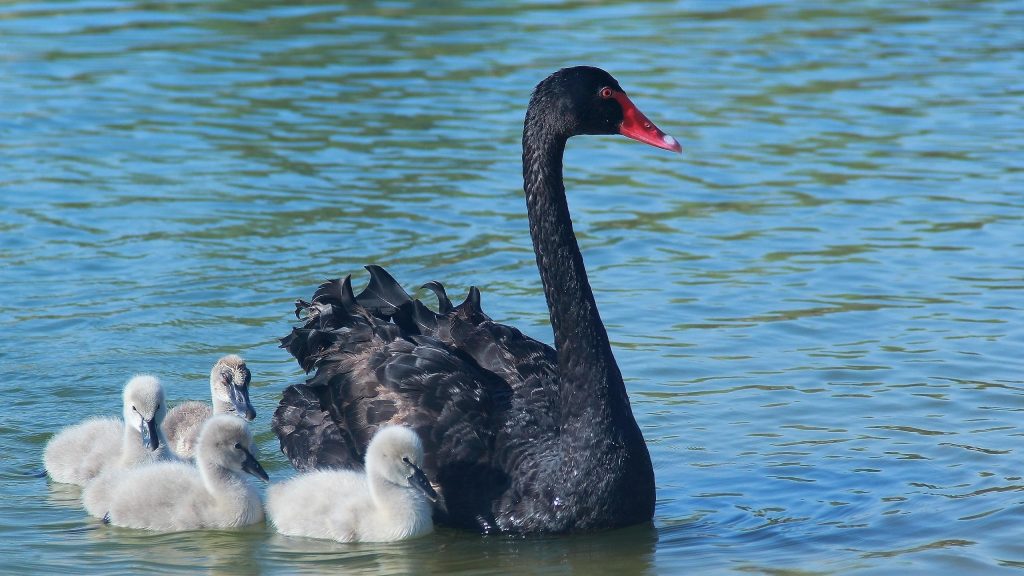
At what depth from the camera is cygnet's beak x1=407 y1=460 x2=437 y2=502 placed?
6.66m

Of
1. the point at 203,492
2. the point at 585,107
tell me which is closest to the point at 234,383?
the point at 203,492

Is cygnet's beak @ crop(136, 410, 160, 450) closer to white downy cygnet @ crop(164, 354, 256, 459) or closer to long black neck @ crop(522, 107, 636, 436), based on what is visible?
white downy cygnet @ crop(164, 354, 256, 459)

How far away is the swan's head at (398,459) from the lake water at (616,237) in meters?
0.29

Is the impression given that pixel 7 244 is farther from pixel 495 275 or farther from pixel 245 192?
pixel 495 275

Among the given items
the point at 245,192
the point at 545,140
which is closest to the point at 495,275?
the point at 245,192

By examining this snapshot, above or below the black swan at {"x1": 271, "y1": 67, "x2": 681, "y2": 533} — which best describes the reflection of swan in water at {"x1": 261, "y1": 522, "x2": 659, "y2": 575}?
below

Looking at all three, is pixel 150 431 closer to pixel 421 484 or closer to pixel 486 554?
pixel 421 484

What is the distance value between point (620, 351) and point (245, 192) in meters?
4.13

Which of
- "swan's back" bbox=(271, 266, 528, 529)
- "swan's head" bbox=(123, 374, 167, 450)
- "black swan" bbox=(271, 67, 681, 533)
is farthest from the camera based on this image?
"swan's head" bbox=(123, 374, 167, 450)

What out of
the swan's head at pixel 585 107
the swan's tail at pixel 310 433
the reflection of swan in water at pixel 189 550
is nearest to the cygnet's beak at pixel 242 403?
the swan's tail at pixel 310 433

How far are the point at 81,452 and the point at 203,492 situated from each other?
2.93 ft

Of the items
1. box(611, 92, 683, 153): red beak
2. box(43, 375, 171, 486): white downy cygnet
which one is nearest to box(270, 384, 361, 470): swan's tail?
box(43, 375, 171, 486): white downy cygnet

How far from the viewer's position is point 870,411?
8.33 metres

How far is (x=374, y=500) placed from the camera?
266 inches
